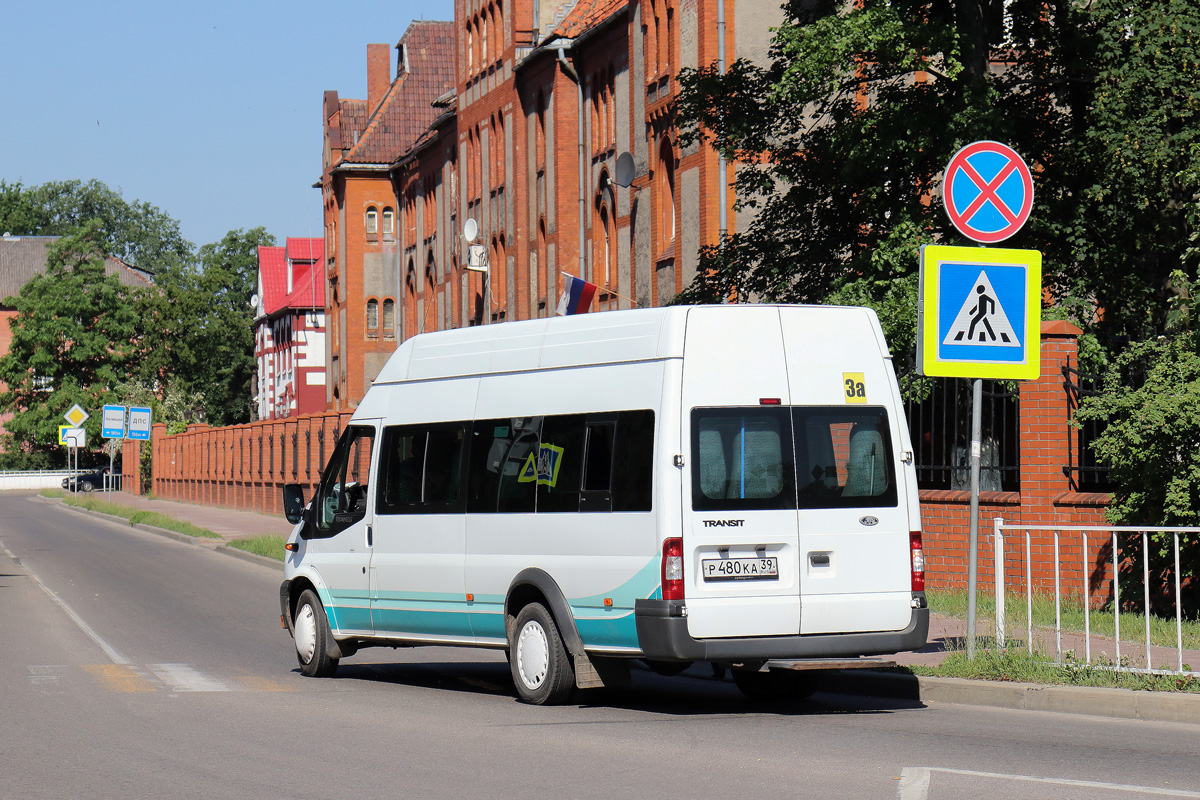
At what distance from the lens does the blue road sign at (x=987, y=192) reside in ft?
38.5

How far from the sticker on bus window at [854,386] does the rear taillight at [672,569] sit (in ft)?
5.11

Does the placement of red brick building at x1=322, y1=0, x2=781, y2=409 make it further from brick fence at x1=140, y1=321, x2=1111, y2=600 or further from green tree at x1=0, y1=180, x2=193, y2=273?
green tree at x1=0, y1=180, x2=193, y2=273

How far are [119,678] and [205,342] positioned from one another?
10156 centimetres

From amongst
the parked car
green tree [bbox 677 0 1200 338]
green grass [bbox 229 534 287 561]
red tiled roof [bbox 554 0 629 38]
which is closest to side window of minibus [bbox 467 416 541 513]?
green tree [bbox 677 0 1200 338]

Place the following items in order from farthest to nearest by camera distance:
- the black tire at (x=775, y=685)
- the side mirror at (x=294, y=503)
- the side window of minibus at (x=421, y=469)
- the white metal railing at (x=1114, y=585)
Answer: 1. the side mirror at (x=294, y=503)
2. the side window of minibus at (x=421, y=469)
3. the black tire at (x=775, y=685)
4. the white metal railing at (x=1114, y=585)

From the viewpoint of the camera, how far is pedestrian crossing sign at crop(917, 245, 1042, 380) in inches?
453

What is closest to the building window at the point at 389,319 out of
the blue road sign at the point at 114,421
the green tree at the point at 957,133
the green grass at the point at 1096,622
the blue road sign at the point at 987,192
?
the blue road sign at the point at 114,421

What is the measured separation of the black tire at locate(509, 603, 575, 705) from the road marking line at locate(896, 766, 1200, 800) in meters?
Result: 2.94

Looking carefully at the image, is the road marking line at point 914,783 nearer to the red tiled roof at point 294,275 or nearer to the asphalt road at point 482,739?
the asphalt road at point 482,739

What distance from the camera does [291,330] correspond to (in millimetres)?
94188

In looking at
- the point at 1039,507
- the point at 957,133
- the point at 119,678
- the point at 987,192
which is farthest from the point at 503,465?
the point at 957,133

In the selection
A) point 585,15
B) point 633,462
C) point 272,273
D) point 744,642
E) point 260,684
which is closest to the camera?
point 744,642

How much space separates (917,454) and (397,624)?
8001 mm

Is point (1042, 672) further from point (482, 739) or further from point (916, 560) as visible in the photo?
point (482, 739)
